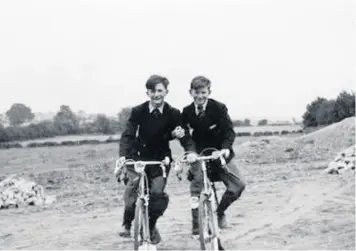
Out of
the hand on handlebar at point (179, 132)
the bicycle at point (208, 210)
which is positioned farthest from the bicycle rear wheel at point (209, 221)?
the hand on handlebar at point (179, 132)

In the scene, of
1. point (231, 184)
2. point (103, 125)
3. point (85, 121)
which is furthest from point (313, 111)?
point (231, 184)

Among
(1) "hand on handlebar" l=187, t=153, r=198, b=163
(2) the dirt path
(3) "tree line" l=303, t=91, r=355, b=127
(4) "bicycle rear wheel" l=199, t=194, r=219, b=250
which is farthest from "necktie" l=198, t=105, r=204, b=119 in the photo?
(3) "tree line" l=303, t=91, r=355, b=127

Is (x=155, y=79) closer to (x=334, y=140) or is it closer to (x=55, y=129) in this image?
(x=334, y=140)

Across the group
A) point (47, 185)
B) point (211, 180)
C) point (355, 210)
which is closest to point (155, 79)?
point (211, 180)

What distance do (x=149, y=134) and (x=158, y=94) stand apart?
0.49 m

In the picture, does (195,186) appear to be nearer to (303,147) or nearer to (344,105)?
(303,147)

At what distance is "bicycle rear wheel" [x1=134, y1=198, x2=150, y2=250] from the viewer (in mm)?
5762

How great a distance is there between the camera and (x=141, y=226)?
592 centimetres

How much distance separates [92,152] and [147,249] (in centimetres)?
2683

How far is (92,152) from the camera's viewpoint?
32250 millimetres

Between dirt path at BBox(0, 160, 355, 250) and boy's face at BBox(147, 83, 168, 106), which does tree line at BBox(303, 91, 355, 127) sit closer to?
dirt path at BBox(0, 160, 355, 250)

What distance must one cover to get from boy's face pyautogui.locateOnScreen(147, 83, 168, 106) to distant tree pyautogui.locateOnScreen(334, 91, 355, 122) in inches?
1600

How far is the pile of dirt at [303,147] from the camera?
2308cm

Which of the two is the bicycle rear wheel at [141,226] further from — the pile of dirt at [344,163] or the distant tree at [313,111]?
the distant tree at [313,111]
